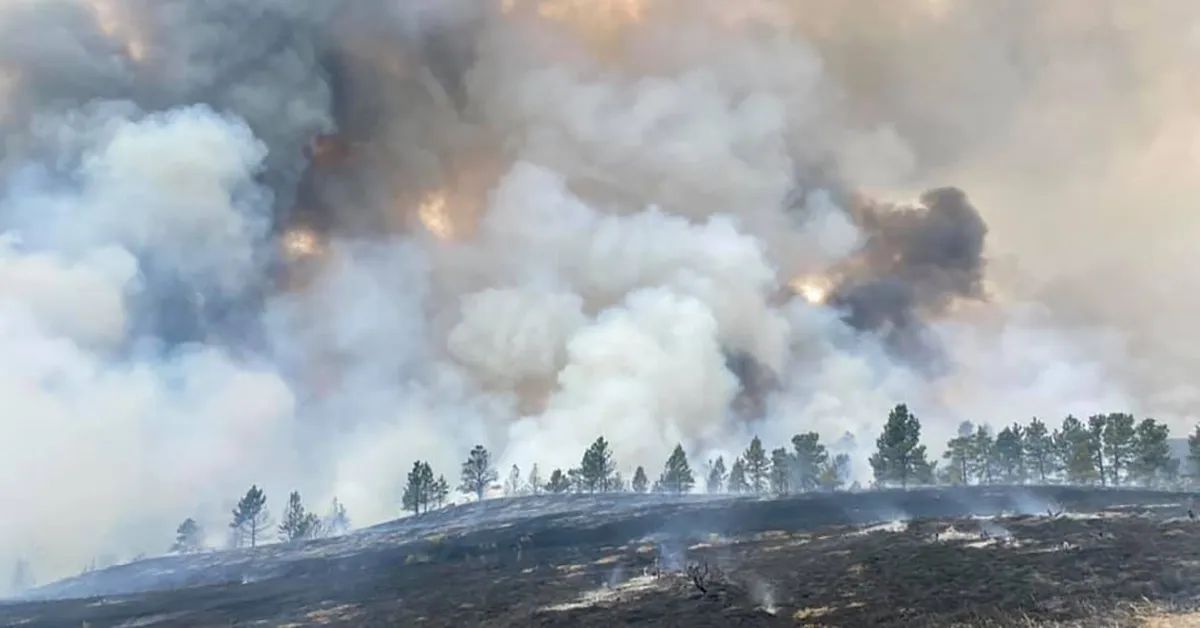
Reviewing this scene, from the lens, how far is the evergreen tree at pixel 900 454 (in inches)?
5281

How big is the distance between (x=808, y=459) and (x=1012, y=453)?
133 ft

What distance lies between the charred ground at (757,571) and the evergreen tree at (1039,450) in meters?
43.1

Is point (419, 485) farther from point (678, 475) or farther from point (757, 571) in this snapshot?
point (757, 571)

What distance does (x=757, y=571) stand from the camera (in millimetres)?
52875

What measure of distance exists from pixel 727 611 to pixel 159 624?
54690 mm

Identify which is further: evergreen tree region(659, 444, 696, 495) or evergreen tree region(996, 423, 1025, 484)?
evergreen tree region(659, 444, 696, 495)

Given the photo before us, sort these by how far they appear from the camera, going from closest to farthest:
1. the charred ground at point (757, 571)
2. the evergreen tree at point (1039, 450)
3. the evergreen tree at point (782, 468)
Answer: the charred ground at point (757, 571) → the evergreen tree at point (1039, 450) → the evergreen tree at point (782, 468)

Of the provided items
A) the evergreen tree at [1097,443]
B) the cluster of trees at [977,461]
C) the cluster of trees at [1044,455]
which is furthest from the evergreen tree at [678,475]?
the evergreen tree at [1097,443]

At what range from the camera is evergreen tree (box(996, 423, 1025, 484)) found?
14425 centimetres

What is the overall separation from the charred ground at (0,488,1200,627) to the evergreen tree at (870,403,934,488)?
73.2 feet

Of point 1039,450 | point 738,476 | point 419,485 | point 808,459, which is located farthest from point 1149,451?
point 419,485

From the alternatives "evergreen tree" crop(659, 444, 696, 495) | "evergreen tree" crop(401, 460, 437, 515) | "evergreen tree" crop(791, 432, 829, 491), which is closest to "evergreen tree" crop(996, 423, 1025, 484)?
"evergreen tree" crop(791, 432, 829, 491)

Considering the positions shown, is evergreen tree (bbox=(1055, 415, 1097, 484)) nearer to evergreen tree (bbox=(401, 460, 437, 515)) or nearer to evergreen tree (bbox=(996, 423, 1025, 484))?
evergreen tree (bbox=(996, 423, 1025, 484))

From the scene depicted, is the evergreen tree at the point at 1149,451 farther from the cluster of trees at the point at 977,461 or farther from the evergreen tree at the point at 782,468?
the evergreen tree at the point at 782,468
